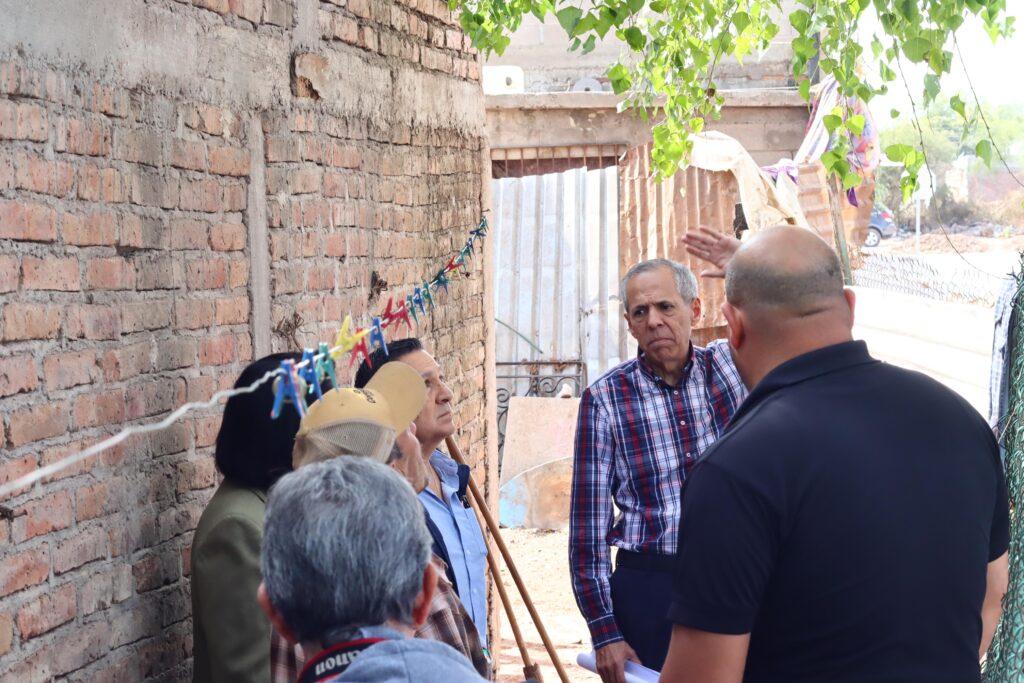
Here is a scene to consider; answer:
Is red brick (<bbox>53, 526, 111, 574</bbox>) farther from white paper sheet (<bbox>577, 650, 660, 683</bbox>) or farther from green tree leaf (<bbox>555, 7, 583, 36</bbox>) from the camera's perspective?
green tree leaf (<bbox>555, 7, 583, 36</bbox>)

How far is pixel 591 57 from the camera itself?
644 inches

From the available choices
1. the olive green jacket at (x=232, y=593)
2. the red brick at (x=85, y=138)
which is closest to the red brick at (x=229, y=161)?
the red brick at (x=85, y=138)

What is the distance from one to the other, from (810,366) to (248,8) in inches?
77.5

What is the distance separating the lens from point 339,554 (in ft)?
5.22

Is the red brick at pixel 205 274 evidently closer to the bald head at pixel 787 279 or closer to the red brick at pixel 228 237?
the red brick at pixel 228 237

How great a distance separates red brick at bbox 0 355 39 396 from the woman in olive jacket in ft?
1.39

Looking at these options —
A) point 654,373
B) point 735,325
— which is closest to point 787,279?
point 735,325

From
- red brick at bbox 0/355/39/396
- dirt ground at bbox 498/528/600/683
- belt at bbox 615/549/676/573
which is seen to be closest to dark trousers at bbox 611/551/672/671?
belt at bbox 615/549/676/573

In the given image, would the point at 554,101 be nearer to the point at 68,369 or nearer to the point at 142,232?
the point at 142,232

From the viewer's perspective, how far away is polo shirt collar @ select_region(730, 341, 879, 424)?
7.26ft

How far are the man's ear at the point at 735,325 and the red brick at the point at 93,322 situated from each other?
4.42 ft

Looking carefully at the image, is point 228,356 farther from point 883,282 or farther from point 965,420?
point 883,282

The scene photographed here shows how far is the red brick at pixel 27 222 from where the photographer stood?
2232 mm

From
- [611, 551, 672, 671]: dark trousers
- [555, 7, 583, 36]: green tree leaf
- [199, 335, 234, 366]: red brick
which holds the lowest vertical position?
[611, 551, 672, 671]: dark trousers
